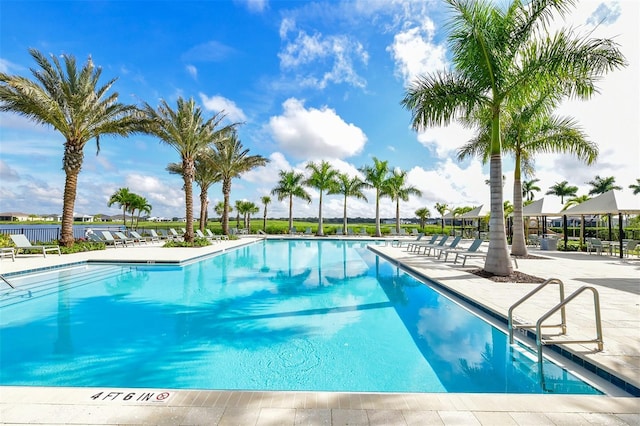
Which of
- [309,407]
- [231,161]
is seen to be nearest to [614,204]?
[309,407]

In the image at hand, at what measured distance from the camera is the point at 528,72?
803cm

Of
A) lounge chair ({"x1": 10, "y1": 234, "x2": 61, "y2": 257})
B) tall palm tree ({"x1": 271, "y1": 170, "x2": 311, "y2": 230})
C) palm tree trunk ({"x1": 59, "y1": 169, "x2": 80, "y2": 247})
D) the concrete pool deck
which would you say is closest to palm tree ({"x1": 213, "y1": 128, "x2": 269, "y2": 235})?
tall palm tree ({"x1": 271, "y1": 170, "x2": 311, "y2": 230})

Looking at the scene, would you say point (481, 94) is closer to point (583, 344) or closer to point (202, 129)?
point (583, 344)

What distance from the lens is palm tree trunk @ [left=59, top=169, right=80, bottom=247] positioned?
48.4ft

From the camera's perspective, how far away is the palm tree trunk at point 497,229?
8.76 m

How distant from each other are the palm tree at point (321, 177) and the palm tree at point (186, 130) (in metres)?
11.5

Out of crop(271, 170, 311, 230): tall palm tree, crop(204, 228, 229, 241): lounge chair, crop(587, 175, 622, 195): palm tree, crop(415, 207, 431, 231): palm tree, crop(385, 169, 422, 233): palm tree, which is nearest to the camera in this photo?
crop(204, 228, 229, 241): lounge chair

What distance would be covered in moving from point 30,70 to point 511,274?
2088 cm

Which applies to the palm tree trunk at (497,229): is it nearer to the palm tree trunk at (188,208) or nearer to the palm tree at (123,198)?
the palm tree trunk at (188,208)

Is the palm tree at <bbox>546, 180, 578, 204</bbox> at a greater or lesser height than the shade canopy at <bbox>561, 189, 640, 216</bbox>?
greater

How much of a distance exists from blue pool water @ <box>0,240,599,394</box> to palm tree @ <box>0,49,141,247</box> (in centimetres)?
809

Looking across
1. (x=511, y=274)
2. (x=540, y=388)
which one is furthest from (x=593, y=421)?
(x=511, y=274)

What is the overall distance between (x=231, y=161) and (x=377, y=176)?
13.9 m

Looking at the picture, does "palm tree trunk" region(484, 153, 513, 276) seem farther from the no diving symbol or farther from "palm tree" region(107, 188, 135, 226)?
"palm tree" region(107, 188, 135, 226)
